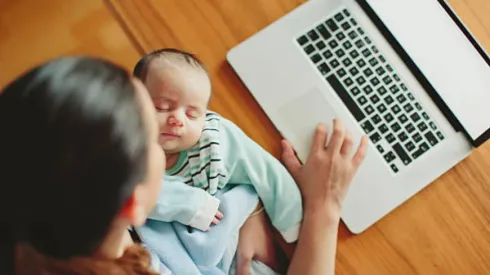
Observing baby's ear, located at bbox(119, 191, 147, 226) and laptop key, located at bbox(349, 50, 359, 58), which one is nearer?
baby's ear, located at bbox(119, 191, 147, 226)

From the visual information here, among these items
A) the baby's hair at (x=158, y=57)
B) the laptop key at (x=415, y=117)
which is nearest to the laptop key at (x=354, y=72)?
the laptop key at (x=415, y=117)

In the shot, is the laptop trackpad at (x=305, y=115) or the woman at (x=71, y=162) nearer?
the woman at (x=71, y=162)

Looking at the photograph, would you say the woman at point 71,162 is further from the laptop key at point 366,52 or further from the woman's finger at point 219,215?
the laptop key at point 366,52

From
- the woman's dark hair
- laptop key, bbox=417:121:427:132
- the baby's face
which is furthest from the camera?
laptop key, bbox=417:121:427:132

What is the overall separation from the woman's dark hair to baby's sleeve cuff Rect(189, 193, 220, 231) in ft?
1.06

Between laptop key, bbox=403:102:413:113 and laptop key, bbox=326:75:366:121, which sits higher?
laptop key, bbox=326:75:366:121

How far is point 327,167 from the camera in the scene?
85 cm

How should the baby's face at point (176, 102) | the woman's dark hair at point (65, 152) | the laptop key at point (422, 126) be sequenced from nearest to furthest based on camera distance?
the woman's dark hair at point (65, 152)
the baby's face at point (176, 102)
the laptop key at point (422, 126)

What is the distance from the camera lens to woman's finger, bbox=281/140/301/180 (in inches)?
33.8

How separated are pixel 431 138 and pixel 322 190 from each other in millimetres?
174

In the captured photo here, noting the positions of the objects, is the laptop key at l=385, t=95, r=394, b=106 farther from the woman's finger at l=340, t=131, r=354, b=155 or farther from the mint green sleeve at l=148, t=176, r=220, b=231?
the mint green sleeve at l=148, t=176, r=220, b=231

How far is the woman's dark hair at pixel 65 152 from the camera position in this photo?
436mm

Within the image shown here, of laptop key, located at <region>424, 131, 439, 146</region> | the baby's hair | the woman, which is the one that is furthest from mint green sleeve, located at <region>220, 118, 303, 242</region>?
the woman

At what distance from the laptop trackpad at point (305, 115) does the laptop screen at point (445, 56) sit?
147 millimetres
